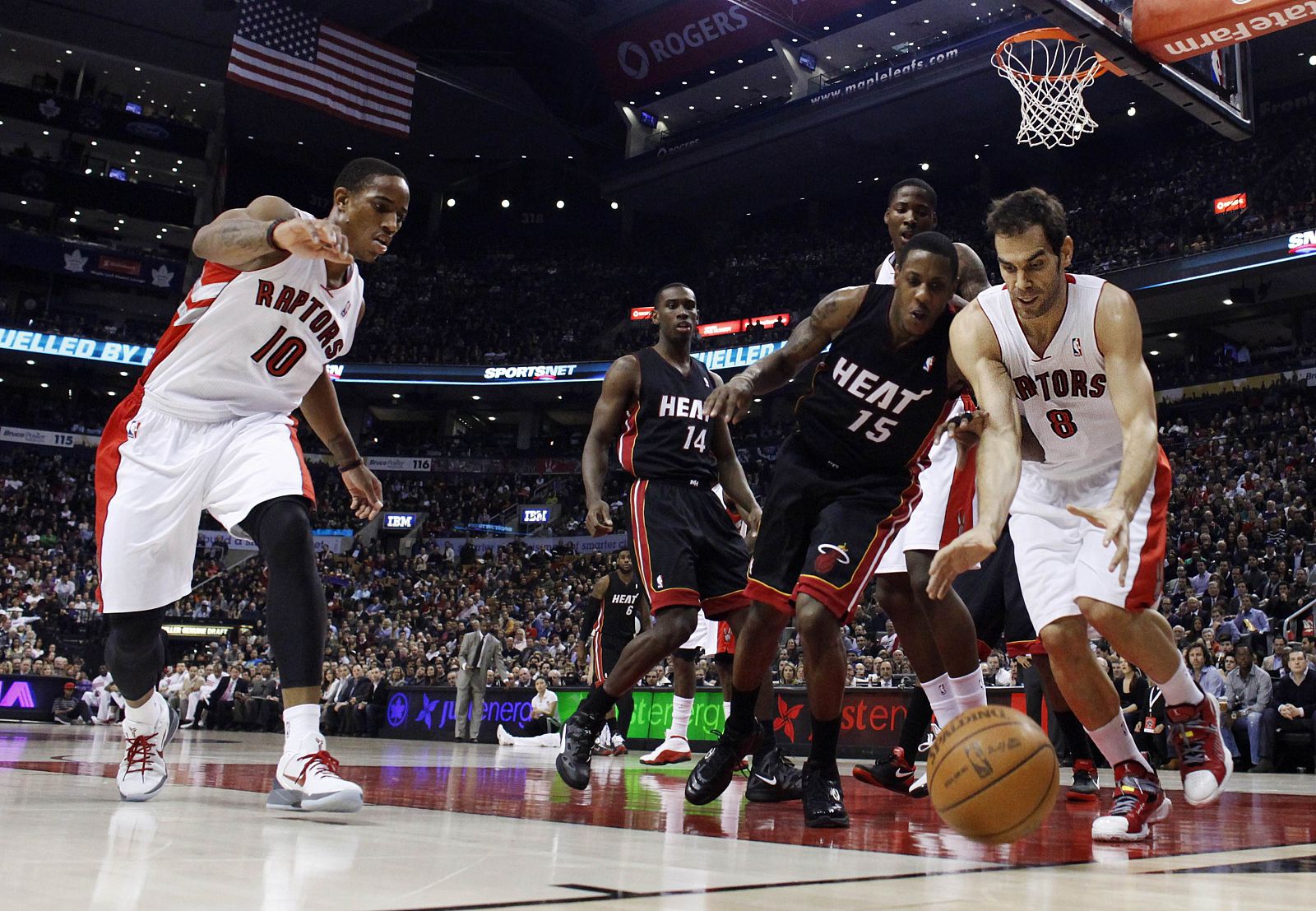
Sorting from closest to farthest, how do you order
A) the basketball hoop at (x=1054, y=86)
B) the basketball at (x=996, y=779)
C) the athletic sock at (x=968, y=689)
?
the basketball at (x=996, y=779) < the athletic sock at (x=968, y=689) < the basketball hoop at (x=1054, y=86)

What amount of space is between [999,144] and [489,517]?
1905 cm

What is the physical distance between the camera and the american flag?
89.2 ft

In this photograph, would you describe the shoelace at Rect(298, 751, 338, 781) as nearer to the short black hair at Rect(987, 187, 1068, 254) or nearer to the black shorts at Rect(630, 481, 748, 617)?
the black shorts at Rect(630, 481, 748, 617)

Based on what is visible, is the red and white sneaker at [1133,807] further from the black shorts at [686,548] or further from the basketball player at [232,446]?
the basketball player at [232,446]

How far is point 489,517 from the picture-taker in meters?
36.5

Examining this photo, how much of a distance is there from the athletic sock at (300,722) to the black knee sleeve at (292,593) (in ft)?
0.27

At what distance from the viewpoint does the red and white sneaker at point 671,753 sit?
7.67 m

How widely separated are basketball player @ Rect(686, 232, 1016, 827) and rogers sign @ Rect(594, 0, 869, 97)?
28540 mm

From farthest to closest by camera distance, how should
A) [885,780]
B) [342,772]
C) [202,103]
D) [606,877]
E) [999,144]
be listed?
[202,103]
[999,144]
[342,772]
[885,780]
[606,877]

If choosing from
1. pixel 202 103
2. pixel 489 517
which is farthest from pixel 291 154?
pixel 489 517

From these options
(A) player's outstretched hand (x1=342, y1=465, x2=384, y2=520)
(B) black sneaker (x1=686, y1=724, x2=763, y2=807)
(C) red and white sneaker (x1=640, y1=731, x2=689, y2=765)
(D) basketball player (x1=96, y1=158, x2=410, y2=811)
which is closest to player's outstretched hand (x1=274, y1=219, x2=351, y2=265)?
(D) basketball player (x1=96, y1=158, x2=410, y2=811)

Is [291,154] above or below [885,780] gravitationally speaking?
above

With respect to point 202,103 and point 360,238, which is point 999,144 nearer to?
point 202,103

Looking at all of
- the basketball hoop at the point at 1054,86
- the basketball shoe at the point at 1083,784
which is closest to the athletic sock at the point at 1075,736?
the basketball shoe at the point at 1083,784
